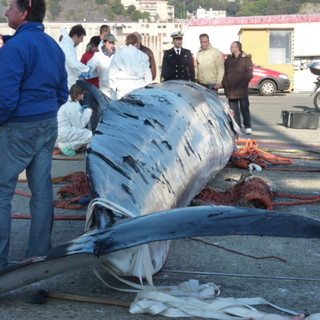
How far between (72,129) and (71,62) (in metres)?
1.33

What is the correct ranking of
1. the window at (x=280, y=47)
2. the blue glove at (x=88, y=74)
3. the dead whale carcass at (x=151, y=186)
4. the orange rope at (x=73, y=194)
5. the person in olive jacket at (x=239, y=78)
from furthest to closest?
the window at (x=280, y=47), the person in olive jacket at (x=239, y=78), the blue glove at (x=88, y=74), the orange rope at (x=73, y=194), the dead whale carcass at (x=151, y=186)

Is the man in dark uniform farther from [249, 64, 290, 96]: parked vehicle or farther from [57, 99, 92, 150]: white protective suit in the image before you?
[249, 64, 290, 96]: parked vehicle

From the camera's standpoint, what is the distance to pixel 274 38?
2998cm

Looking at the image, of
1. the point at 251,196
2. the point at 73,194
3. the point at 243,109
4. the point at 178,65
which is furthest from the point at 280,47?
the point at 251,196

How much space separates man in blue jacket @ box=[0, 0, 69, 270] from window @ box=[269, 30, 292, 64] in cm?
2565

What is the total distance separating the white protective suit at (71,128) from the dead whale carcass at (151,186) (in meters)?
2.17

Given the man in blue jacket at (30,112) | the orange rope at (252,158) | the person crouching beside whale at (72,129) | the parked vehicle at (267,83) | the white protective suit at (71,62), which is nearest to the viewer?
the man in blue jacket at (30,112)

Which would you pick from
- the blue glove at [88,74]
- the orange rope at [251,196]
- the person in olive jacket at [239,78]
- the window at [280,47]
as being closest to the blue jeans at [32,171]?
the orange rope at [251,196]

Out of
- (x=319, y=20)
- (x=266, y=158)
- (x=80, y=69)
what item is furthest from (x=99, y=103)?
(x=319, y=20)

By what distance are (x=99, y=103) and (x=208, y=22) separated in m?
29.4

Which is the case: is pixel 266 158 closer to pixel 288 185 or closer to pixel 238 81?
pixel 288 185

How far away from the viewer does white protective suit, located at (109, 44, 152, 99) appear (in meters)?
10.5

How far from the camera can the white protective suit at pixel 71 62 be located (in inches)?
428

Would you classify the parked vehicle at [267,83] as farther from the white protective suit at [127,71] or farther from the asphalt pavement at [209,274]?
the asphalt pavement at [209,274]
